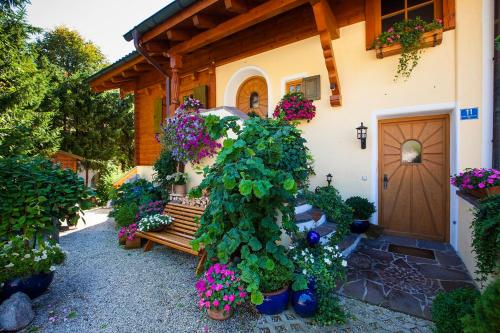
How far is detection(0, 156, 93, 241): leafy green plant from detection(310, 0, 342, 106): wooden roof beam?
410 cm

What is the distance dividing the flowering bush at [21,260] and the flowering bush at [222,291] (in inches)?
66.6

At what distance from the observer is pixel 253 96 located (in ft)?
20.5

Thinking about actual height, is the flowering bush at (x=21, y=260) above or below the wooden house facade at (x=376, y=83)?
below

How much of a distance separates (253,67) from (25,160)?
15.8 ft

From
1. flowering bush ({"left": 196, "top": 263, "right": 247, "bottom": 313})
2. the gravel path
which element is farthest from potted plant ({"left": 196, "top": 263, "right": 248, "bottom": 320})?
the gravel path

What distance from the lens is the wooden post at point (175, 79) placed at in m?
5.52

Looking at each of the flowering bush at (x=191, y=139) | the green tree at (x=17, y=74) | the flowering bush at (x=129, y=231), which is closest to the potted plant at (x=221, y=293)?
the flowering bush at (x=191, y=139)

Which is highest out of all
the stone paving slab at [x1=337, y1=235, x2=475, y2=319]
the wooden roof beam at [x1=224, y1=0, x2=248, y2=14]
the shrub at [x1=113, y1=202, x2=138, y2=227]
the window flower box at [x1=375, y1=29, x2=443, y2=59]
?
the wooden roof beam at [x1=224, y1=0, x2=248, y2=14]

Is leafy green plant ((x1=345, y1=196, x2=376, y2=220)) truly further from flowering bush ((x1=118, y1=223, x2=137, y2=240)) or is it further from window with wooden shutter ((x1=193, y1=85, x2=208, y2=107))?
window with wooden shutter ((x1=193, y1=85, x2=208, y2=107))

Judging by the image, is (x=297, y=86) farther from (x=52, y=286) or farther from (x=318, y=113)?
(x=52, y=286)

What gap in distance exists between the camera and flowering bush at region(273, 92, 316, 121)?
489 cm

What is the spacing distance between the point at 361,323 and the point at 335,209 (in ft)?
6.31

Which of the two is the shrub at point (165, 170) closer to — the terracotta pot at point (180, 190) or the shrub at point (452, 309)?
the terracotta pot at point (180, 190)

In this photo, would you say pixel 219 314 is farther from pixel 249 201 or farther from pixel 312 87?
pixel 312 87
